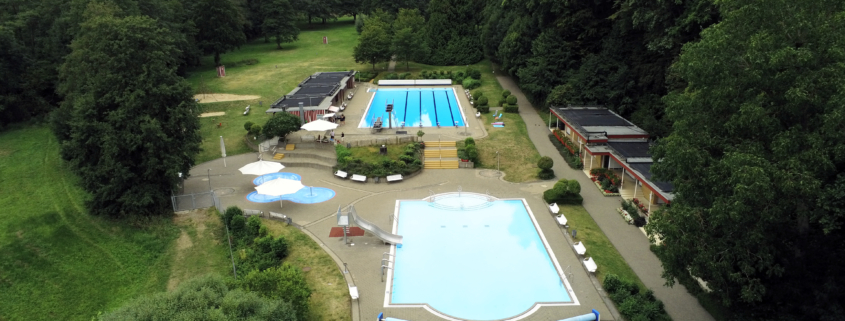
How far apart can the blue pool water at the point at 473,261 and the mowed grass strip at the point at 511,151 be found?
469cm

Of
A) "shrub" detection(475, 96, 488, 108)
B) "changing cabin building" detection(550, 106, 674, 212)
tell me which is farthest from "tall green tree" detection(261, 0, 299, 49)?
"changing cabin building" detection(550, 106, 674, 212)

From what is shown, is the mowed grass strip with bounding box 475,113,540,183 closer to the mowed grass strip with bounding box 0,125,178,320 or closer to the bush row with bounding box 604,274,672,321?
the bush row with bounding box 604,274,672,321

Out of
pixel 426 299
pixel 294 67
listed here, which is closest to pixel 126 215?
pixel 426 299

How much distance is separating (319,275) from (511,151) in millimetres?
18916

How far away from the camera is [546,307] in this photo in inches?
750

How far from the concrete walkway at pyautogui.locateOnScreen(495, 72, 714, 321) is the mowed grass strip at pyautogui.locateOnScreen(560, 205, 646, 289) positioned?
0.87ft

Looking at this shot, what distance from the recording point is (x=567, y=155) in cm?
3544

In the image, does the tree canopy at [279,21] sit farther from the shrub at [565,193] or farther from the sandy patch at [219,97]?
the shrub at [565,193]

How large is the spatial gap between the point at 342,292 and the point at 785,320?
1373 centimetres

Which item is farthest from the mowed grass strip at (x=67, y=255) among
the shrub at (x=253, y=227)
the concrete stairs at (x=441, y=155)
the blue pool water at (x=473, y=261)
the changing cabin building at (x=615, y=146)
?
the changing cabin building at (x=615, y=146)

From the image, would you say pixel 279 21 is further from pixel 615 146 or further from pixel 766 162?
pixel 766 162

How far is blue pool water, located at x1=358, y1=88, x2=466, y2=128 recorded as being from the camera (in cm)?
4441

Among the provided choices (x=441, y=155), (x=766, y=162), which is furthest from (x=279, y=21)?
(x=766, y=162)

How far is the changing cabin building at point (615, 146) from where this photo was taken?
26.4 meters
